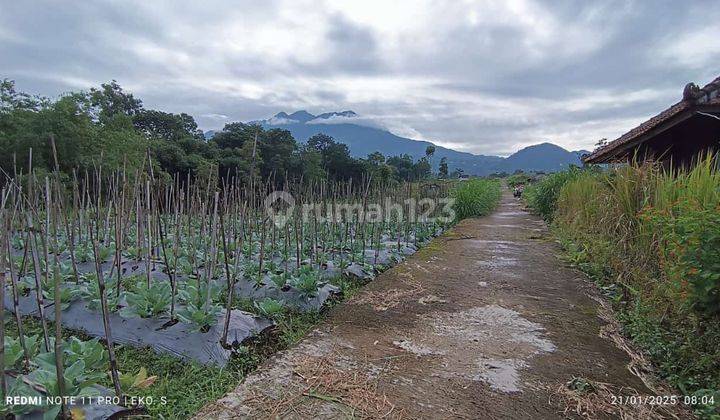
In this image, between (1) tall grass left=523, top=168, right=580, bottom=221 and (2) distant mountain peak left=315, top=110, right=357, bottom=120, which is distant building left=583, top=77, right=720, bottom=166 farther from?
(2) distant mountain peak left=315, top=110, right=357, bottom=120

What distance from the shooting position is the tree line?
10273 mm

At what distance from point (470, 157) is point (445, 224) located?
502 feet

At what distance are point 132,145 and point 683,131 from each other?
46.2ft

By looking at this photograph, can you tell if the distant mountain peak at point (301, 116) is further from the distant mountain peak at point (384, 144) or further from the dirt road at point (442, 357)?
the dirt road at point (442, 357)

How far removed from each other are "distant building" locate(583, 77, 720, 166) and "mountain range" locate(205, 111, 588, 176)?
12137 cm

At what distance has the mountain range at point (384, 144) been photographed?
13302 cm

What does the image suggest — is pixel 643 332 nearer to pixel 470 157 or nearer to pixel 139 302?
pixel 139 302

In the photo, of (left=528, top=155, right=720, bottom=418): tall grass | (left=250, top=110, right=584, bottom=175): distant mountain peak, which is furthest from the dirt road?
(left=250, top=110, right=584, bottom=175): distant mountain peak

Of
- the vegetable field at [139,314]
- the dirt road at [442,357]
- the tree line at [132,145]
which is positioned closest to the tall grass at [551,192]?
the tree line at [132,145]

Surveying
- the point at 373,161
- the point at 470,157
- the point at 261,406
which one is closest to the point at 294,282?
the point at 261,406

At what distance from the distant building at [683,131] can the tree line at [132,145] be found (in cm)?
324

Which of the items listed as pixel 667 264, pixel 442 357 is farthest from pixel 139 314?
pixel 667 264

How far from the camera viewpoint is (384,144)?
165 meters

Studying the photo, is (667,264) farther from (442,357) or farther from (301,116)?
(301,116)
